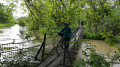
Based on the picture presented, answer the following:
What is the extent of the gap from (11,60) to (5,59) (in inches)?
15.6

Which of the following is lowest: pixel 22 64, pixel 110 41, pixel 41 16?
pixel 22 64

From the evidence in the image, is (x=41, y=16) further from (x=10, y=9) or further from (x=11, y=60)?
(x=11, y=60)

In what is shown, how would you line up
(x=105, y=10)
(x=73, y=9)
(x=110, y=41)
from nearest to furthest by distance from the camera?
(x=110, y=41) → (x=105, y=10) → (x=73, y=9)

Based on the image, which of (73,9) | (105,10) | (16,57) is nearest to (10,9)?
(16,57)

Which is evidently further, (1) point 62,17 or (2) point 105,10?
(1) point 62,17

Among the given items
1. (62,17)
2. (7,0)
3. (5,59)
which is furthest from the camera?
(62,17)

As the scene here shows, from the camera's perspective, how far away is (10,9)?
338 centimetres

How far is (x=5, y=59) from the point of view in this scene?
4.29m

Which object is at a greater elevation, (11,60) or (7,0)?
(7,0)

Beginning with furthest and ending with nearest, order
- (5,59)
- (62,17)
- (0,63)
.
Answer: (62,17) → (5,59) → (0,63)

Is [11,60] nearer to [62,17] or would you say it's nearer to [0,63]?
[0,63]

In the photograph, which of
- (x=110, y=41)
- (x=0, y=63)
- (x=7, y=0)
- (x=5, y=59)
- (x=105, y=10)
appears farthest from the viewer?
(x=5, y=59)

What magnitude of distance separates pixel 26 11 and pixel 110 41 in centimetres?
416

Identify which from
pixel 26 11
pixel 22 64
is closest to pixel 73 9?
pixel 26 11
